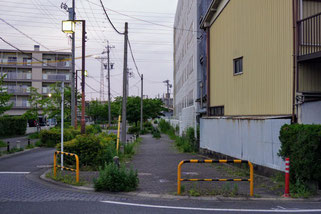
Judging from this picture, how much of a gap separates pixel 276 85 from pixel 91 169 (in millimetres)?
7210

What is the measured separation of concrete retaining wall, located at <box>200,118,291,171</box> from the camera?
1020 centimetres

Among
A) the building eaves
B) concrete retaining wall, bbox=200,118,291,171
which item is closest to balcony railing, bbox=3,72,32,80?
the building eaves

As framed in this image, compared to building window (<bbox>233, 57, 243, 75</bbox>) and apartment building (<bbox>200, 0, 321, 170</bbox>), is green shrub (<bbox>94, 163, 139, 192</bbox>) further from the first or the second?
building window (<bbox>233, 57, 243, 75</bbox>)

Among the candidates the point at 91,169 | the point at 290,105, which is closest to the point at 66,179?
the point at 91,169

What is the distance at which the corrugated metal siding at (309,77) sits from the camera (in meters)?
10.4

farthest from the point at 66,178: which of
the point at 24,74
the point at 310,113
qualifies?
the point at 24,74

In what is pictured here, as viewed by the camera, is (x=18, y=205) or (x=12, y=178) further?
(x=12, y=178)

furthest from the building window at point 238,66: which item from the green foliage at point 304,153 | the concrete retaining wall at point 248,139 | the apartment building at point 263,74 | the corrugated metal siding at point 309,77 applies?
the green foliage at point 304,153

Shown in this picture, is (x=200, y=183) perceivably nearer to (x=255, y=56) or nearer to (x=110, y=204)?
(x=110, y=204)

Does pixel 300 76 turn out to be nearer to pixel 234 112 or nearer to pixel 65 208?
pixel 234 112

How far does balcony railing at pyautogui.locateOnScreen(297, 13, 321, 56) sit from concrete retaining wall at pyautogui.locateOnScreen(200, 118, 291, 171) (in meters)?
2.51

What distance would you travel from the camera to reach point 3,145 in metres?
22.8

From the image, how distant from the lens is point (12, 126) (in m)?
35.0

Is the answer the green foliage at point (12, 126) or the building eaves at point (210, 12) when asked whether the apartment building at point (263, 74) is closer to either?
the building eaves at point (210, 12)
